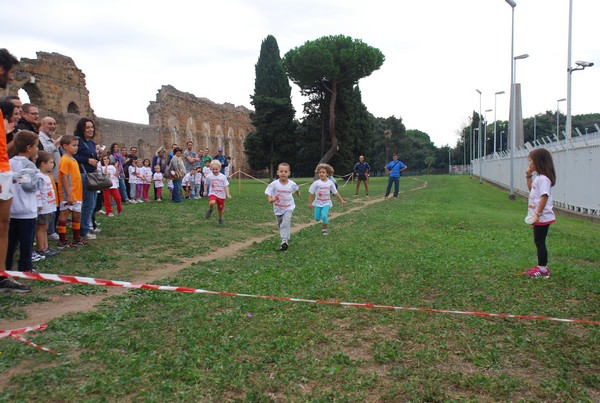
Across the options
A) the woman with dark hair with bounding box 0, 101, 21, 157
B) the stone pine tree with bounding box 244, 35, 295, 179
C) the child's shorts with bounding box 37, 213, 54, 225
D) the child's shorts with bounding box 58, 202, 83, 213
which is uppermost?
the stone pine tree with bounding box 244, 35, 295, 179

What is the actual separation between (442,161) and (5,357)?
108 meters

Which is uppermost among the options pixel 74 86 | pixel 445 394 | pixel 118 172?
pixel 74 86

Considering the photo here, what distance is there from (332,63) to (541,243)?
35173 millimetres

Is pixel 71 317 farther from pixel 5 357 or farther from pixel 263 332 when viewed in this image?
pixel 263 332

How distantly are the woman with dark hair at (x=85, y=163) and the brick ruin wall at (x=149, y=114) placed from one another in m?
17.8

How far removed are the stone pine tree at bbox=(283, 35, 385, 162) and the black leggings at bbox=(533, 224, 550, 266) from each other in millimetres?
34717

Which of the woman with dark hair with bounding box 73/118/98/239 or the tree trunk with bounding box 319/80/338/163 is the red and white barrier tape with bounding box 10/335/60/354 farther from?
the tree trunk with bounding box 319/80/338/163

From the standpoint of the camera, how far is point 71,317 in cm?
455

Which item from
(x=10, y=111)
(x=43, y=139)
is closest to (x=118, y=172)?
(x=43, y=139)

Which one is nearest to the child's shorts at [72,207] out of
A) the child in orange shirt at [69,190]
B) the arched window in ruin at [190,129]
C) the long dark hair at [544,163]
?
the child in orange shirt at [69,190]

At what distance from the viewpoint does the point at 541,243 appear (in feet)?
21.9

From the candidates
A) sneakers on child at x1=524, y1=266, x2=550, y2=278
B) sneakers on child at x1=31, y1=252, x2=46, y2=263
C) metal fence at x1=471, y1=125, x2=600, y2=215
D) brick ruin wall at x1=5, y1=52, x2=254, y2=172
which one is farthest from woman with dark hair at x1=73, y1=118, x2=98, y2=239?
brick ruin wall at x1=5, y1=52, x2=254, y2=172

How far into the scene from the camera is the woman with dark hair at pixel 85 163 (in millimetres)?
9094

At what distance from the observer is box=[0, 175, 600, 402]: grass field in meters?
3.23
